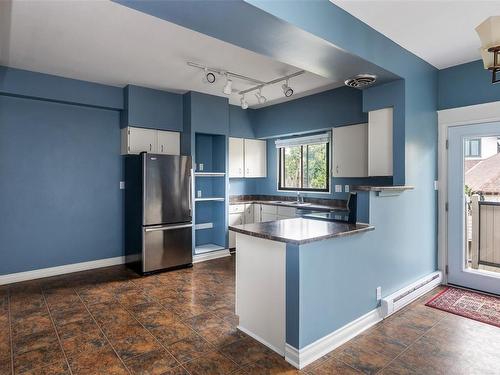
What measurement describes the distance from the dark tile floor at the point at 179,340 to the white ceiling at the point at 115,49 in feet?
8.81

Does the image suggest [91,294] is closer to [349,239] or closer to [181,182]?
[181,182]

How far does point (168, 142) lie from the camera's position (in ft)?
16.0

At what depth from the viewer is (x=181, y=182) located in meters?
4.52

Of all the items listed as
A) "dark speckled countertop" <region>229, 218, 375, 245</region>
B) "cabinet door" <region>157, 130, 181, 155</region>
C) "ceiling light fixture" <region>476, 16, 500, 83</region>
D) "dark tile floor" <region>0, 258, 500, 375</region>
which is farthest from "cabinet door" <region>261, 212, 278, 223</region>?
"ceiling light fixture" <region>476, 16, 500, 83</region>

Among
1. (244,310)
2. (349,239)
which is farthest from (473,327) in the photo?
(244,310)

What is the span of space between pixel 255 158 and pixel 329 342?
4.11 m

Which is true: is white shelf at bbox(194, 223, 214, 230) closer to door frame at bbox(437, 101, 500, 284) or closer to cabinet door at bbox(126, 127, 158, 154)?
cabinet door at bbox(126, 127, 158, 154)

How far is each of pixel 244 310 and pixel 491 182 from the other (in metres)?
3.10

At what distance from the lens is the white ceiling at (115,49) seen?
253cm

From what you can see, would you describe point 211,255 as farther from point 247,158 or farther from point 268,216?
point 247,158

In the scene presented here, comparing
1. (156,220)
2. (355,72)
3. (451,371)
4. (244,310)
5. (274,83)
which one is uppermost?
(274,83)

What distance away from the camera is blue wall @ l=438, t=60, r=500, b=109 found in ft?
11.0

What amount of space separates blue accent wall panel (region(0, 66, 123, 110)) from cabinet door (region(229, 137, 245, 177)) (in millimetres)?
2002

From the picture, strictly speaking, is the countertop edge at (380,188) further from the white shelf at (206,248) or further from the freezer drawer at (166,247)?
the white shelf at (206,248)
